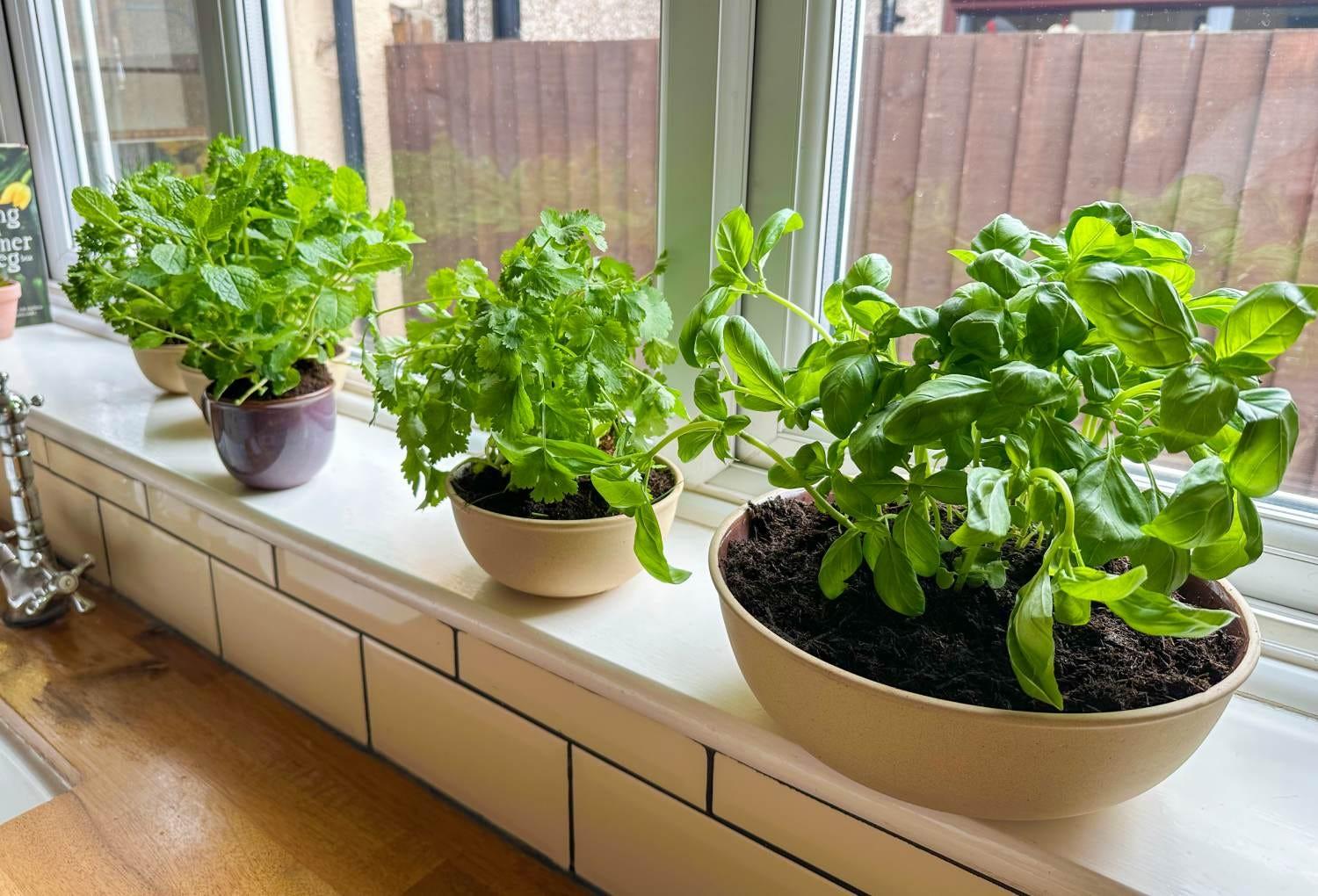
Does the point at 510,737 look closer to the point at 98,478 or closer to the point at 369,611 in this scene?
the point at 369,611

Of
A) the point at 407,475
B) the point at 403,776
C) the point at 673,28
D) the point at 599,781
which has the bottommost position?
the point at 403,776

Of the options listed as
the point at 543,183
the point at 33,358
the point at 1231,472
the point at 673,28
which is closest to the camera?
the point at 1231,472

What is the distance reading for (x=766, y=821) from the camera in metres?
0.66

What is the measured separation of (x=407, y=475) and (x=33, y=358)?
1106 millimetres

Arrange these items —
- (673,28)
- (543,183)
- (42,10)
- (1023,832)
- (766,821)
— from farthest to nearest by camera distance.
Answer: (42,10), (543,183), (673,28), (766,821), (1023,832)

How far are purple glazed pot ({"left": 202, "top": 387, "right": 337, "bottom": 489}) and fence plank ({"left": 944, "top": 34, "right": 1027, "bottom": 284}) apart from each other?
0.62 m

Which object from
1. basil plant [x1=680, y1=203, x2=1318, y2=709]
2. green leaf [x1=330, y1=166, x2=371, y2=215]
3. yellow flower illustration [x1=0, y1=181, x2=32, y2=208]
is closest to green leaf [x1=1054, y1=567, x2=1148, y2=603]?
basil plant [x1=680, y1=203, x2=1318, y2=709]

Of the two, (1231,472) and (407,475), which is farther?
(407,475)

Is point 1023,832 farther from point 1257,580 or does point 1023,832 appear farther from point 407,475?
point 407,475

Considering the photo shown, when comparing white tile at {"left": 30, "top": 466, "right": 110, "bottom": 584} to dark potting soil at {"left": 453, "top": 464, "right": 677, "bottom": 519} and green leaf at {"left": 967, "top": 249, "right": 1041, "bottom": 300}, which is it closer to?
dark potting soil at {"left": 453, "top": 464, "right": 677, "bottom": 519}

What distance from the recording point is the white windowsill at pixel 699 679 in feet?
1.76

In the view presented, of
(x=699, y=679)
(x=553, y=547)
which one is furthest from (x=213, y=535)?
(x=699, y=679)

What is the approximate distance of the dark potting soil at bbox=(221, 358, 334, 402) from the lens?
37.2 inches

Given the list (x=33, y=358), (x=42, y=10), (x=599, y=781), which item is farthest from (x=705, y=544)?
(x=42, y=10)
